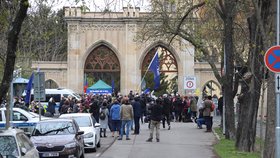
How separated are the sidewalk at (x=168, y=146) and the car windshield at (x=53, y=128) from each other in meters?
2.08

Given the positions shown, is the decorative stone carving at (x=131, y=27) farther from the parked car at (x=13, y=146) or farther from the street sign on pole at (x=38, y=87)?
the parked car at (x=13, y=146)

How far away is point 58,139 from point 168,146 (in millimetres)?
7164

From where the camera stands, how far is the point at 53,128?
20.4 metres

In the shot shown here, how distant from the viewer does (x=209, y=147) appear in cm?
2528

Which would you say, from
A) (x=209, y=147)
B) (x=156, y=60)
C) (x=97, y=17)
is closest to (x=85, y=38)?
(x=97, y=17)

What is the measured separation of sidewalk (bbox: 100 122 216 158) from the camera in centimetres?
2225

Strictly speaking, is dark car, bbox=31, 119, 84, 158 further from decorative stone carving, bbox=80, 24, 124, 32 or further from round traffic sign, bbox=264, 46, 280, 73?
decorative stone carving, bbox=80, 24, 124, 32

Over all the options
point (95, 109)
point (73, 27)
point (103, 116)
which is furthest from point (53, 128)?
point (73, 27)

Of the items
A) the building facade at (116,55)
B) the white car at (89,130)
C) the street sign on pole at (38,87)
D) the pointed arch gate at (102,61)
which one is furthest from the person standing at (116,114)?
the pointed arch gate at (102,61)

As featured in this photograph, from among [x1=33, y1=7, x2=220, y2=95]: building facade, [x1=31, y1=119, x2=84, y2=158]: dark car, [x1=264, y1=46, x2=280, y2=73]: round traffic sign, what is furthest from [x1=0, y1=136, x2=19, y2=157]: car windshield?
[x1=33, y1=7, x2=220, y2=95]: building facade

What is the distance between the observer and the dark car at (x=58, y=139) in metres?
18.9

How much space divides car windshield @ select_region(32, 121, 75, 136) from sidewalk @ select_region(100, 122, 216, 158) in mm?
2076

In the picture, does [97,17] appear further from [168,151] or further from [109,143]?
[168,151]

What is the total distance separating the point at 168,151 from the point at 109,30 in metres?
34.2
